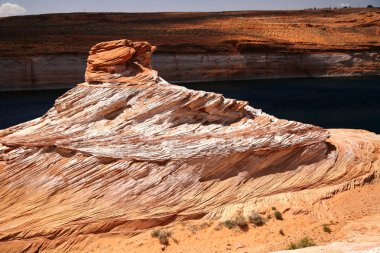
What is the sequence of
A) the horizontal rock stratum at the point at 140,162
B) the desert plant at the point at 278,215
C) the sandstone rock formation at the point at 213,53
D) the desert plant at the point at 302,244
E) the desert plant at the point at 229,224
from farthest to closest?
1. the sandstone rock formation at the point at 213,53
2. the desert plant at the point at 278,215
3. the desert plant at the point at 229,224
4. the horizontal rock stratum at the point at 140,162
5. the desert plant at the point at 302,244

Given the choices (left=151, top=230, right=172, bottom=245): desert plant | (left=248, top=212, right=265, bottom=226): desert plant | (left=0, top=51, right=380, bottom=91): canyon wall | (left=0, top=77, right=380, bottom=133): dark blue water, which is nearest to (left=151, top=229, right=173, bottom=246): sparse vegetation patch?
(left=151, top=230, right=172, bottom=245): desert plant

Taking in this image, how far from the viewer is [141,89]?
11117 millimetres

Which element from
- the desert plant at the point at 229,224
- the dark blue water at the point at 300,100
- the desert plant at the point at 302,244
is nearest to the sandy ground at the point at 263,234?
the desert plant at the point at 229,224

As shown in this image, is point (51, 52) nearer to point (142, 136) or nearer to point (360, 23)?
point (142, 136)

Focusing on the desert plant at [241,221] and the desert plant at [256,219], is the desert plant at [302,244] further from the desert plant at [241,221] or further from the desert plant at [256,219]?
the desert plant at [241,221]

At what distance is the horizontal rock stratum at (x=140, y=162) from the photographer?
9.67 metres

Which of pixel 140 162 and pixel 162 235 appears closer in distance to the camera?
pixel 162 235

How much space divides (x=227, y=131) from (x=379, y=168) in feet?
17.1

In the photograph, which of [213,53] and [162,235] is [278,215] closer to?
[162,235]

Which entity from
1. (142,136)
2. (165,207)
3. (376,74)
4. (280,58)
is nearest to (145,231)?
(165,207)

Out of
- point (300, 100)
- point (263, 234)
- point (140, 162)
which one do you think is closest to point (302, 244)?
point (263, 234)

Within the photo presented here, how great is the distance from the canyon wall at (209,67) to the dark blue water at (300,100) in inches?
54.0

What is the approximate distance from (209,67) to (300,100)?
35.3 feet

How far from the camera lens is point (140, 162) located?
33.6 ft
